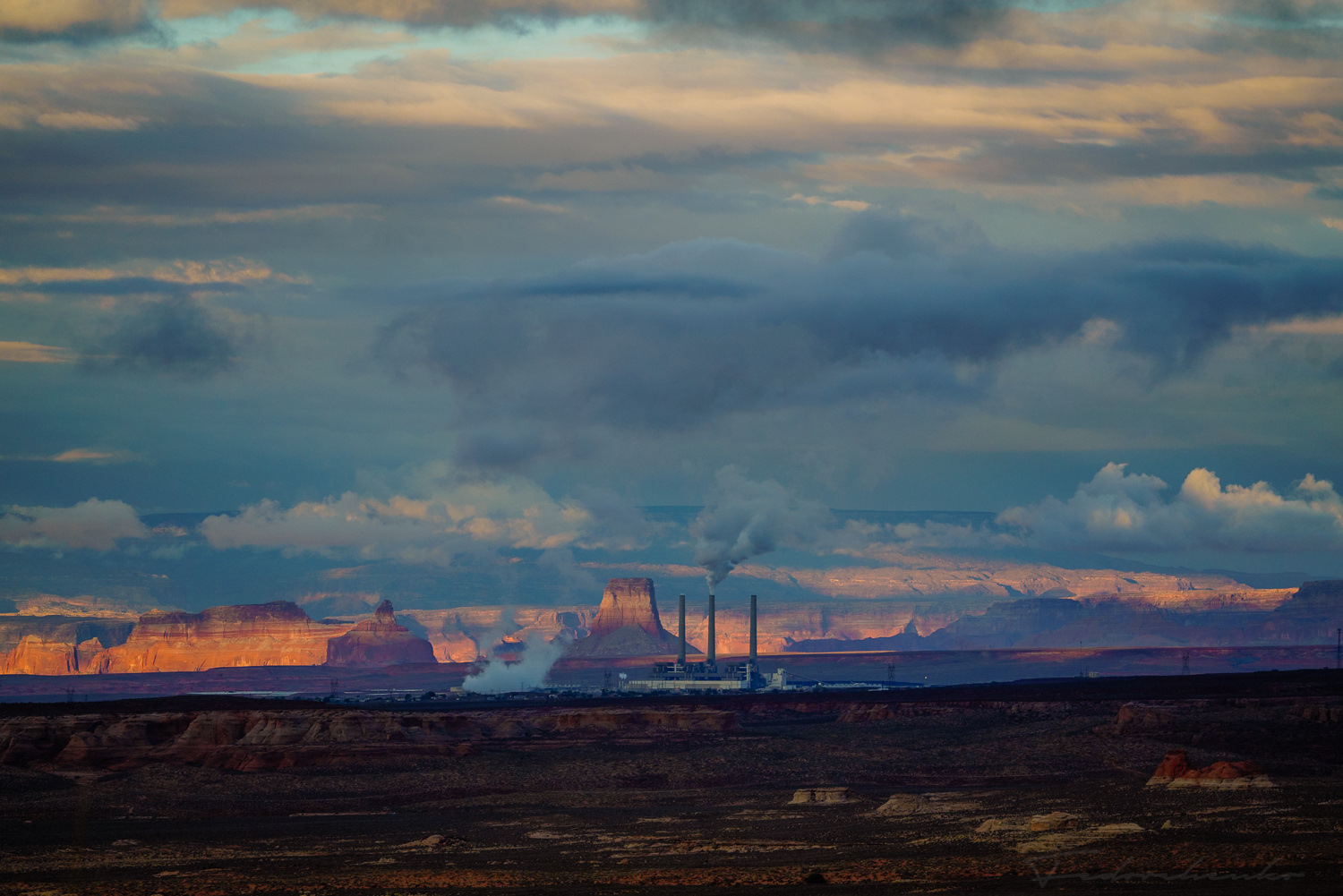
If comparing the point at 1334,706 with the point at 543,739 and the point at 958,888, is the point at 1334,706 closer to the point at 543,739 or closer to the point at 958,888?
the point at 543,739

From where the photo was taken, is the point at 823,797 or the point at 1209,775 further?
the point at 823,797

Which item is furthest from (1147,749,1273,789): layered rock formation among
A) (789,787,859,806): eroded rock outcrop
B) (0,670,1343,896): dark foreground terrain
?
(789,787,859,806): eroded rock outcrop

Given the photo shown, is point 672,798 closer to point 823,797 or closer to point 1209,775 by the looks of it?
point 823,797

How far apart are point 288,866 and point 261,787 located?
49.7 metres

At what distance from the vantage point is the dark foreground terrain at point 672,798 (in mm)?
70562

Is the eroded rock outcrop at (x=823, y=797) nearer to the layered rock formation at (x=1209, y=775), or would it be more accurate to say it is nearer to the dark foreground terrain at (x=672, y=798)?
the dark foreground terrain at (x=672, y=798)

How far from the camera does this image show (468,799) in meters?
123

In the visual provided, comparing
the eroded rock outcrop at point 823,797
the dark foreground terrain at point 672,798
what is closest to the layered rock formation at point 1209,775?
the dark foreground terrain at point 672,798

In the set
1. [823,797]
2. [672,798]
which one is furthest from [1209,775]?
[672,798]

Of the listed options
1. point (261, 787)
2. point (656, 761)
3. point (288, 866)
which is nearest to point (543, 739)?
point (656, 761)

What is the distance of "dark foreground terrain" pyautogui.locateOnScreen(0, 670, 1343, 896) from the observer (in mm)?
70562

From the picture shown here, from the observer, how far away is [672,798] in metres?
119

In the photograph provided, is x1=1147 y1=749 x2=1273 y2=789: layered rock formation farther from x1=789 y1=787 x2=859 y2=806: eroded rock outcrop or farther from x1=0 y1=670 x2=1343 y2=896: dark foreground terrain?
x1=789 y1=787 x2=859 y2=806: eroded rock outcrop

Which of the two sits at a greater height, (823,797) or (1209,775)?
(1209,775)
